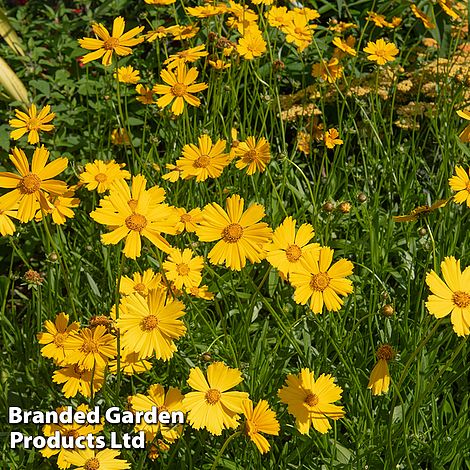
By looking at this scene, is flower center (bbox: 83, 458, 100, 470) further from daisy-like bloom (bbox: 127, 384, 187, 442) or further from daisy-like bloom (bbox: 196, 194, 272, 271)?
daisy-like bloom (bbox: 196, 194, 272, 271)

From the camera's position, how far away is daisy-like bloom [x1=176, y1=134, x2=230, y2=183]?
63.4 inches

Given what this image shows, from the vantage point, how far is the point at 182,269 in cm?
162

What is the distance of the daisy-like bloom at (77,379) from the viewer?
1.41 m

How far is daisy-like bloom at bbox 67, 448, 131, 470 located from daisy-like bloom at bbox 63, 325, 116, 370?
16 centimetres

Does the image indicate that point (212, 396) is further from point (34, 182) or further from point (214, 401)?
point (34, 182)

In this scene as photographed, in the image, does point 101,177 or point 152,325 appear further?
point 101,177

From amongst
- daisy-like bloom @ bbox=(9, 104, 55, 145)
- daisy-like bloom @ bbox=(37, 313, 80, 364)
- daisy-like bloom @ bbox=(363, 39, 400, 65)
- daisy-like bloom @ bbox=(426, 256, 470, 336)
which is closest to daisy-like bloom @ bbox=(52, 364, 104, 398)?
daisy-like bloom @ bbox=(37, 313, 80, 364)

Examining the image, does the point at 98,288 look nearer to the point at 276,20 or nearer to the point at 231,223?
the point at 231,223

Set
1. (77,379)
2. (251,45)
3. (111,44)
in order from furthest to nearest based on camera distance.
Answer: (251,45)
(111,44)
(77,379)

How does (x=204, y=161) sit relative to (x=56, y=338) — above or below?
above

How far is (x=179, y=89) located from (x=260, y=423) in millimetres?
986

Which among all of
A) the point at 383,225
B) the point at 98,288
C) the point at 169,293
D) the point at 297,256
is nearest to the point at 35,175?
the point at 169,293

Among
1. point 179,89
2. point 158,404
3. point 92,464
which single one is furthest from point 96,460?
point 179,89

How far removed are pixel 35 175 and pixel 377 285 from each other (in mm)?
942
